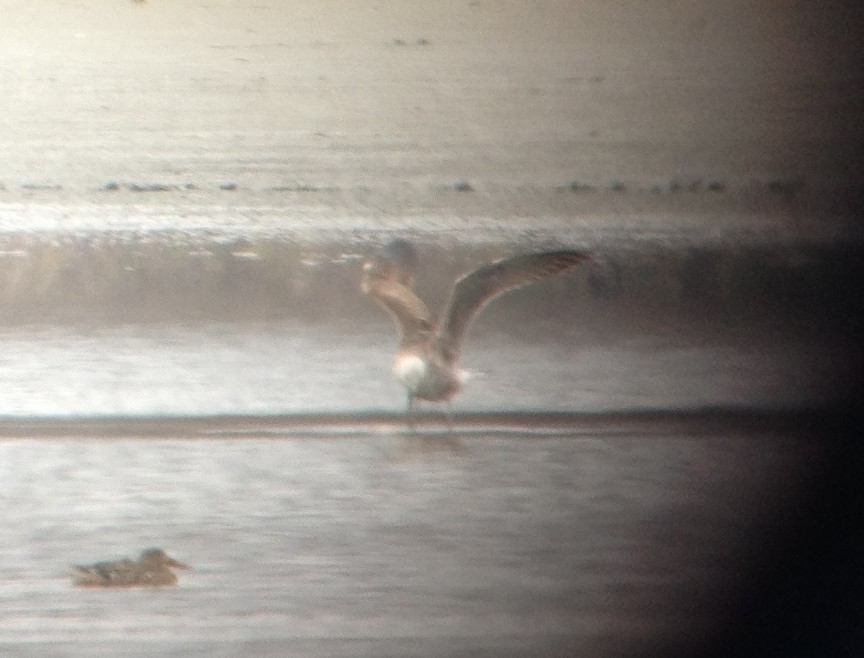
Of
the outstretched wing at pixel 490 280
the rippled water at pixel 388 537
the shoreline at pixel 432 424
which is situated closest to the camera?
the rippled water at pixel 388 537

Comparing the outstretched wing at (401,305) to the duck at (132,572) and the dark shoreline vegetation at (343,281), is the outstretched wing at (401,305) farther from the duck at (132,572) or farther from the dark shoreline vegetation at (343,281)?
the dark shoreline vegetation at (343,281)

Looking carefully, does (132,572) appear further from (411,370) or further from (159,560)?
(411,370)

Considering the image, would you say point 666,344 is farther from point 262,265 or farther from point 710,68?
point 710,68

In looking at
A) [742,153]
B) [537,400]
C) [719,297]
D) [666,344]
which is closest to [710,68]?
[742,153]

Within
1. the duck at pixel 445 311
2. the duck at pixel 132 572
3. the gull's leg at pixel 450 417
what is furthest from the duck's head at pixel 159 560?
the gull's leg at pixel 450 417

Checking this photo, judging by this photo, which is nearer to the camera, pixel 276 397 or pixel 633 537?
pixel 633 537

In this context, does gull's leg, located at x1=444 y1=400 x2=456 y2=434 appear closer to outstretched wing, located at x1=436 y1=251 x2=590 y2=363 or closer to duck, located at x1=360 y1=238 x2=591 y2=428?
duck, located at x1=360 y1=238 x2=591 y2=428

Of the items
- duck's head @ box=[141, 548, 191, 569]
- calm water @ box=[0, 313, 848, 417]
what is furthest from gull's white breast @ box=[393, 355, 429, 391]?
duck's head @ box=[141, 548, 191, 569]
